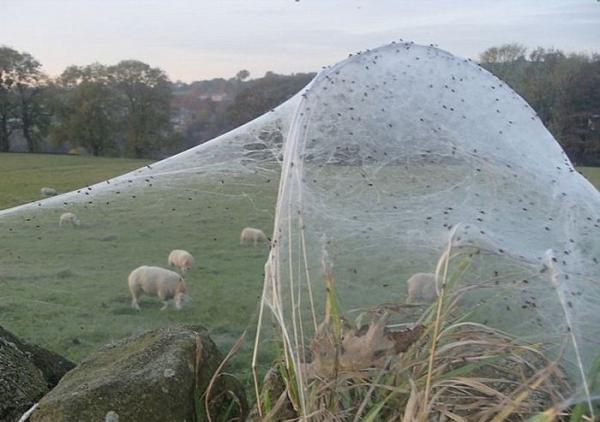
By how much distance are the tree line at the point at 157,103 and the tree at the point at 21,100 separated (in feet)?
0.24

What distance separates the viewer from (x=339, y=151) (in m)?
3.99

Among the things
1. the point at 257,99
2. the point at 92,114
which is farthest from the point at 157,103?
the point at 257,99

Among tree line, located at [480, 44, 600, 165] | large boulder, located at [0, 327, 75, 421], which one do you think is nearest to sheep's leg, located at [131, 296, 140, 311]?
large boulder, located at [0, 327, 75, 421]

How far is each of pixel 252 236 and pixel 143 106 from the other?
35893mm

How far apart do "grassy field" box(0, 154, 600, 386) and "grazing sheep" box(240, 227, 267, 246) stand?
10 cm

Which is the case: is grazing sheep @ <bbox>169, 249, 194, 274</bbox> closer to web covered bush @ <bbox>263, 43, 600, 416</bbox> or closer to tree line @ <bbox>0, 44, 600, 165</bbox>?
web covered bush @ <bbox>263, 43, 600, 416</bbox>

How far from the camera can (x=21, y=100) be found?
1984 inches

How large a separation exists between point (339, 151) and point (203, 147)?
2.38 metres

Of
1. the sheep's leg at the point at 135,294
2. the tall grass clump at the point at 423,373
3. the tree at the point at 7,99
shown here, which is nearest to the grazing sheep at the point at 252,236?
the sheep's leg at the point at 135,294

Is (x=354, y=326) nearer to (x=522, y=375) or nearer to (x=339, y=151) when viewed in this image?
(x=522, y=375)

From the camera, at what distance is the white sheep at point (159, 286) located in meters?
7.59

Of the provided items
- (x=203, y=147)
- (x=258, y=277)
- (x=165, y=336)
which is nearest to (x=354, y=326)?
(x=165, y=336)

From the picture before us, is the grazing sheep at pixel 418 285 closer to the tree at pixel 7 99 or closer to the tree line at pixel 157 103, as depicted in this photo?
the tree line at pixel 157 103

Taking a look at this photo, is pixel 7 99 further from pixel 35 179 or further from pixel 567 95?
pixel 567 95
